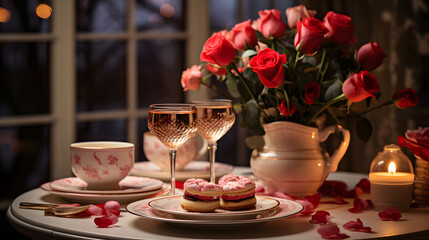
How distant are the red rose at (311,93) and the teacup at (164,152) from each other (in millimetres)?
376

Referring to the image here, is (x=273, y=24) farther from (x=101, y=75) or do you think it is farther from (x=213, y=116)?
(x=101, y=75)

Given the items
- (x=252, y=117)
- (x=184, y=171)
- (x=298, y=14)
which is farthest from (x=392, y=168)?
(x=184, y=171)

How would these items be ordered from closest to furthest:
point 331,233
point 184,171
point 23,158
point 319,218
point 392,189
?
point 331,233
point 319,218
point 392,189
point 184,171
point 23,158

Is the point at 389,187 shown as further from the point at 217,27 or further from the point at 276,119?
the point at 217,27

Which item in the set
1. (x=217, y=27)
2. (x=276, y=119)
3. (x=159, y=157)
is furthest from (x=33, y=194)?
(x=217, y=27)

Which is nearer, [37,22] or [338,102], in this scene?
[338,102]

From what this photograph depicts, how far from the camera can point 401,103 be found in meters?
1.31

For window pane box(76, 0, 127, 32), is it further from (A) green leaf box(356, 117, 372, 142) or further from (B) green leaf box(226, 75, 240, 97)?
(A) green leaf box(356, 117, 372, 142)

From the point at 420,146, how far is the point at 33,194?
0.91 meters

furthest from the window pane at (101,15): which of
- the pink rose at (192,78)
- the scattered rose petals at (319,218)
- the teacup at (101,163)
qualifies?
the scattered rose petals at (319,218)

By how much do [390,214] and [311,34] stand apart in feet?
1.33

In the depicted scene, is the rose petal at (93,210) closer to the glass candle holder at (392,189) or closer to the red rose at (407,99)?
the glass candle holder at (392,189)

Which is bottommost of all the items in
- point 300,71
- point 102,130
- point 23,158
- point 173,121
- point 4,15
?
point 23,158

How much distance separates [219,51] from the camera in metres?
1.27
